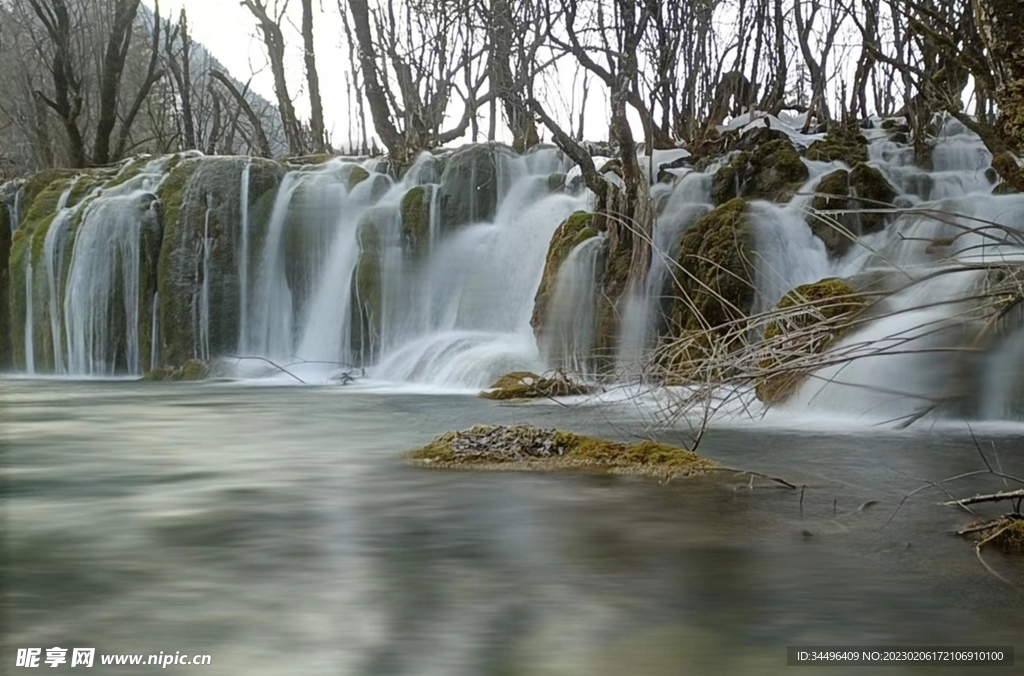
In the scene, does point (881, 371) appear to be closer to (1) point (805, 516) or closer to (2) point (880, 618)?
(1) point (805, 516)

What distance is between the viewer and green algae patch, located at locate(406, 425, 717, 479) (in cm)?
500

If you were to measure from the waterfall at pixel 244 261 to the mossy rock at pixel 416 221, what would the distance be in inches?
110

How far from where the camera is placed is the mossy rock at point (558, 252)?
36.8ft

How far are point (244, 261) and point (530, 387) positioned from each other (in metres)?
7.92

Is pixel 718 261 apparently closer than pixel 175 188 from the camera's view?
Yes

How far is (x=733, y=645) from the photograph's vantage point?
257cm

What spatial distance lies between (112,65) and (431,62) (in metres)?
5.87

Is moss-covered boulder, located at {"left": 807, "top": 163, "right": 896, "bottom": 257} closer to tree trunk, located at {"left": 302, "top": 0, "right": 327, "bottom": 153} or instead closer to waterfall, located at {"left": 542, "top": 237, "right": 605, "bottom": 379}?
waterfall, located at {"left": 542, "top": 237, "right": 605, "bottom": 379}

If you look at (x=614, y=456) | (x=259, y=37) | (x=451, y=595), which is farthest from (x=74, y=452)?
(x=259, y=37)

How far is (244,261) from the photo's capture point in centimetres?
1523

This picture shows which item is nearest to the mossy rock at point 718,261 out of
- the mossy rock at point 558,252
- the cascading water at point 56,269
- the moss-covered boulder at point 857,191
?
the moss-covered boulder at point 857,191

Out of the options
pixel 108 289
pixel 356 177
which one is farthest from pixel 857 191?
pixel 108 289
